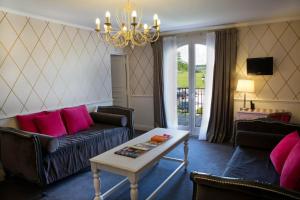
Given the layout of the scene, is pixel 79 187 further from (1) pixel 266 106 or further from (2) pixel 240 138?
(1) pixel 266 106

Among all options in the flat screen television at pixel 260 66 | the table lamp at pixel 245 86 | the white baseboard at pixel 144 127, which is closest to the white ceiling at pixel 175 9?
the flat screen television at pixel 260 66

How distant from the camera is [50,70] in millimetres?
3773

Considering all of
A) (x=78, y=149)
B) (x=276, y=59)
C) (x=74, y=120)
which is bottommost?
(x=78, y=149)

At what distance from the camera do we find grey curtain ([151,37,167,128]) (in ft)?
16.3

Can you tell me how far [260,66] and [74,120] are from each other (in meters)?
3.41

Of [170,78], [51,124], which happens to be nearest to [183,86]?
[170,78]

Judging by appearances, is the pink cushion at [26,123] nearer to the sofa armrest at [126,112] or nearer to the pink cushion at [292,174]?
the sofa armrest at [126,112]

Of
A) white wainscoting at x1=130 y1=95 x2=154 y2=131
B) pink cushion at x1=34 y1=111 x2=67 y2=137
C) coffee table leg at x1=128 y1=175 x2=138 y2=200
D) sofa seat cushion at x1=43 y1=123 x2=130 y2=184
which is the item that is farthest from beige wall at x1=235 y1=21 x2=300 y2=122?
pink cushion at x1=34 y1=111 x2=67 y2=137

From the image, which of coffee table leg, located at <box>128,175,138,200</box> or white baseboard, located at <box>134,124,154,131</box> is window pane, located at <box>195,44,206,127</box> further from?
coffee table leg, located at <box>128,175,138,200</box>

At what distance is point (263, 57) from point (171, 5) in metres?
2.12

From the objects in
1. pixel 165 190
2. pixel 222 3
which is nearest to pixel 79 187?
pixel 165 190

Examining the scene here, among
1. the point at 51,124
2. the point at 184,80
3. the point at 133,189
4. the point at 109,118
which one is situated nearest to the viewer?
the point at 133,189

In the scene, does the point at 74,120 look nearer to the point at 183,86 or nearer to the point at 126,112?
the point at 126,112

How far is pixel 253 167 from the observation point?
2305 millimetres
